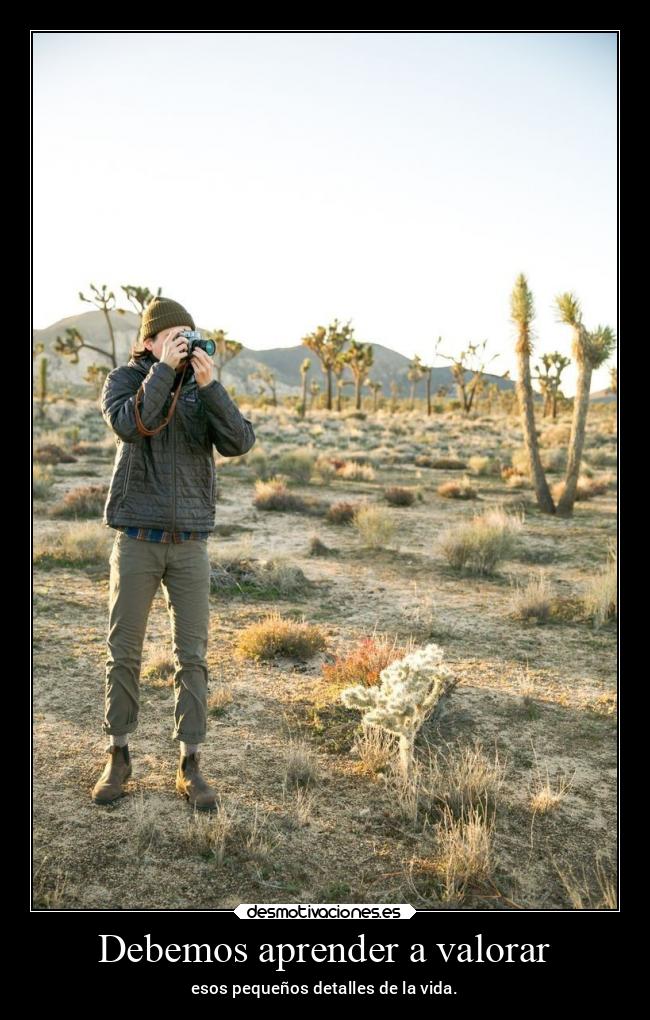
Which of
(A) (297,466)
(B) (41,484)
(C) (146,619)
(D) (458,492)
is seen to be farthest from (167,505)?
(A) (297,466)

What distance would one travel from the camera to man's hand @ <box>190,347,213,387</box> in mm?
3119

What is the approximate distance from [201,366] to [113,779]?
6.98ft

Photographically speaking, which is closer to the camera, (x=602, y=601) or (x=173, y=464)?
(x=173, y=464)

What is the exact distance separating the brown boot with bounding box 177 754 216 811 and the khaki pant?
0.15 metres

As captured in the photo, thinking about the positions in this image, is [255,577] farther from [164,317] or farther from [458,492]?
[458,492]

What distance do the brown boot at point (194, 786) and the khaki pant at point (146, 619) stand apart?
0.15 m

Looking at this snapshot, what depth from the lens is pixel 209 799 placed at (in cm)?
342

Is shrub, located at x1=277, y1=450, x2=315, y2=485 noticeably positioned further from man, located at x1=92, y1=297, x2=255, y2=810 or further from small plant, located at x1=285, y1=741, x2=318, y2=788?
man, located at x1=92, y1=297, x2=255, y2=810

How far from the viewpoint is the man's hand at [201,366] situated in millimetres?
3119

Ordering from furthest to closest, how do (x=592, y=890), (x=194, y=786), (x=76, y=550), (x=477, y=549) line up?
(x=477, y=549) → (x=76, y=550) → (x=194, y=786) → (x=592, y=890)

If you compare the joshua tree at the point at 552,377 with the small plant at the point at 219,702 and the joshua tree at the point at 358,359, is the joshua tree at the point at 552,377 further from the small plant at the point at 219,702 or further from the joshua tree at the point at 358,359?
the small plant at the point at 219,702

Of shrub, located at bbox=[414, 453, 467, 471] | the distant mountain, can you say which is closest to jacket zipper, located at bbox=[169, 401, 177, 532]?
shrub, located at bbox=[414, 453, 467, 471]

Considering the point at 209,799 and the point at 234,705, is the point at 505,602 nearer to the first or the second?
the point at 234,705

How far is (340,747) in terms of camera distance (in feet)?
13.8
